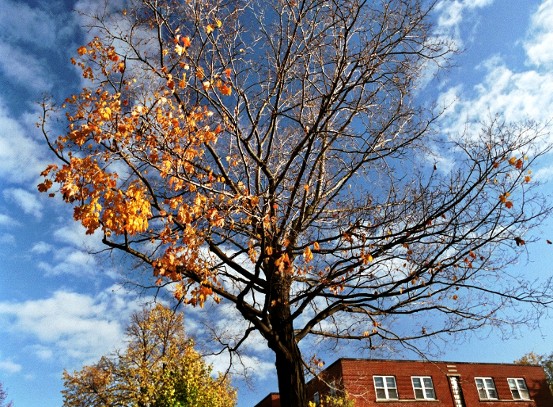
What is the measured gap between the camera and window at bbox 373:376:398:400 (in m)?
33.1

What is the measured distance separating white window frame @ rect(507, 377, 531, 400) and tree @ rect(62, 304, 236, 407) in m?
28.3

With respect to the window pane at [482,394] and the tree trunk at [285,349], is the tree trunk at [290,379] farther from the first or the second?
the window pane at [482,394]

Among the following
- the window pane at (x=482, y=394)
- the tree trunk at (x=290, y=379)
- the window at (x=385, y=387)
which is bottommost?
the tree trunk at (x=290, y=379)

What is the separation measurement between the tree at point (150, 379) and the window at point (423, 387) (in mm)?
16782

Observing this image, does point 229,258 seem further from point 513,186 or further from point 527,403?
point 527,403

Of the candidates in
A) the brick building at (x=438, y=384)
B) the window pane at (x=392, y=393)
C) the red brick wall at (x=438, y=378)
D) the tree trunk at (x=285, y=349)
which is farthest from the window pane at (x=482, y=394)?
the tree trunk at (x=285, y=349)

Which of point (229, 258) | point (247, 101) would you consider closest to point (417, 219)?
point (229, 258)

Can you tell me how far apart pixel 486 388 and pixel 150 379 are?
100 ft

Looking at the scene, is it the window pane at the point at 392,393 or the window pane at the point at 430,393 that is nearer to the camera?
the window pane at the point at 392,393

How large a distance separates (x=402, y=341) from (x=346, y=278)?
2.32 meters

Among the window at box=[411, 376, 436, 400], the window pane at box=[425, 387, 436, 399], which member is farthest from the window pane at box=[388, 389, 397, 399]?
the window pane at box=[425, 387, 436, 399]

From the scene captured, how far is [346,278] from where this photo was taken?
8703mm

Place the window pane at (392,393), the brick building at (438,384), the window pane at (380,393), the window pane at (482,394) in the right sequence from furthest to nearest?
the window pane at (482,394) → the window pane at (392,393) → the brick building at (438,384) → the window pane at (380,393)

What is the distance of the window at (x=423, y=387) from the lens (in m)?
34.4
